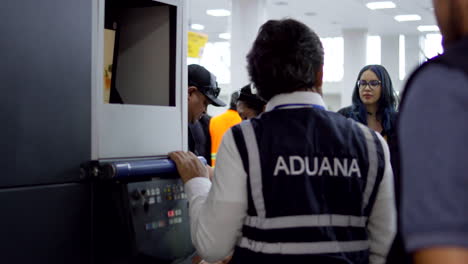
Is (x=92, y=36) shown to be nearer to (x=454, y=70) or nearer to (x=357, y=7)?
(x=454, y=70)

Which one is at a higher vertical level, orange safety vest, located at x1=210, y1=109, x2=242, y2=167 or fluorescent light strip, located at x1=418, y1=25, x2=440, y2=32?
fluorescent light strip, located at x1=418, y1=25, x2=440, y2=32

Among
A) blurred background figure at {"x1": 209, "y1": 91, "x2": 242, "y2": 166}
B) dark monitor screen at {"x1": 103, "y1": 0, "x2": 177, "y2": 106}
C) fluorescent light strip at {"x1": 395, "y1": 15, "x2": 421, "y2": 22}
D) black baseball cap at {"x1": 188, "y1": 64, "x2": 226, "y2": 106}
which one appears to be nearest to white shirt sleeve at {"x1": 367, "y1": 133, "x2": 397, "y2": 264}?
dark monitor screen at {"x1": 103, "y1": 0, "x2": 177, "y2": 106}

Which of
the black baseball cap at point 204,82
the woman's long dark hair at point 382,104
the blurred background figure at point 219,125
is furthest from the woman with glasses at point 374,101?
the blurred background figure at point 219,125

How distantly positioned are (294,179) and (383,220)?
334 mm

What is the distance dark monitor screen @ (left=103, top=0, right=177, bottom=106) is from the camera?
1927 mm

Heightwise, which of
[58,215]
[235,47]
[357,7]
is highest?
[357,7]

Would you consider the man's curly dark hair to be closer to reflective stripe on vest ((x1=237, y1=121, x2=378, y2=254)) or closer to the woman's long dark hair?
reflective stripe on vest ((x1=237, y1=121, x2=378, y2=254))

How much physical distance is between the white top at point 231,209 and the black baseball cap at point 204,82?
1182 millimetres

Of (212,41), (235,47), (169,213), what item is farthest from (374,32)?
(169,213)

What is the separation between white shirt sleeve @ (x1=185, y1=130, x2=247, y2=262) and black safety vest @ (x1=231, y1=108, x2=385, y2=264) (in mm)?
20

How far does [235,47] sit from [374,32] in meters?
6.44

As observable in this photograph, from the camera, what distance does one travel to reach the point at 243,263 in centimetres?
145

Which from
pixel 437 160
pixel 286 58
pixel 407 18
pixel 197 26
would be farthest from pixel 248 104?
pixel 197 26

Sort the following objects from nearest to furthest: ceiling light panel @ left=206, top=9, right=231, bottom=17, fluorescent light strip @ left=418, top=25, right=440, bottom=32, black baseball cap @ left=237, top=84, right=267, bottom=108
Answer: black baseball cap @ left=237, top=84, right=267, bottom=108 < ceiling light panel @ left=206, top=9, right=231, bottom=17 < fluorescent light strip @ left=418, top=25, right=440, bottom=32
